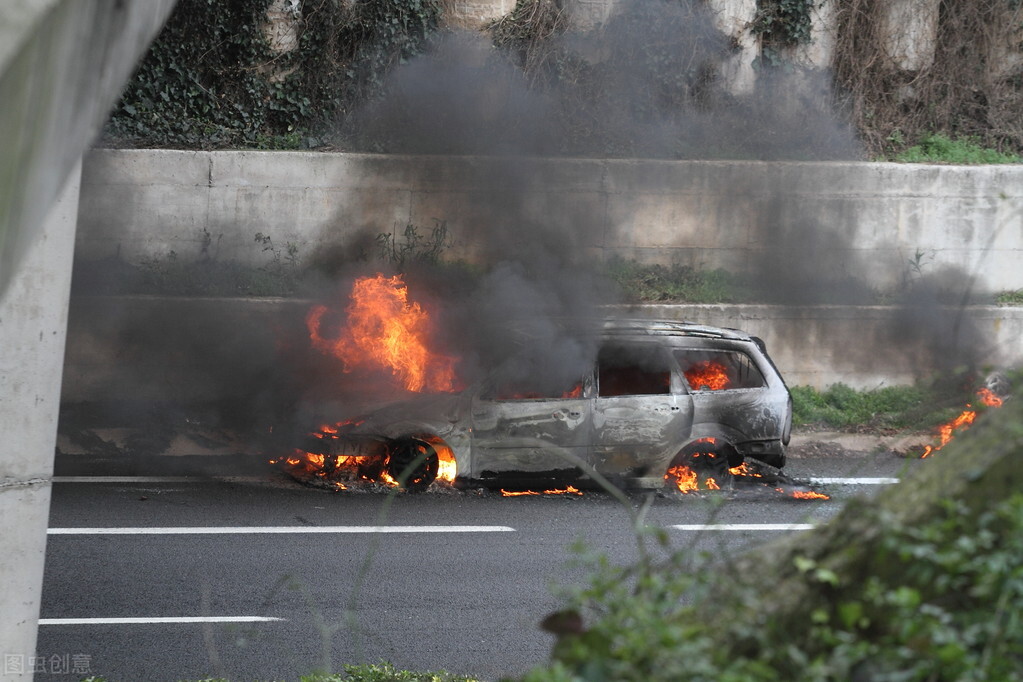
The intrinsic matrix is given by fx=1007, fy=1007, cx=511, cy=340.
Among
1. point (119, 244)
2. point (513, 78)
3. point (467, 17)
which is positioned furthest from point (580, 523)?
point (467, 17)

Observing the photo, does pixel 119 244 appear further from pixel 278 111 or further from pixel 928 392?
pixel 928 392

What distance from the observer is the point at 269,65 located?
15.0m

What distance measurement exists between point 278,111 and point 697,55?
6321 mm

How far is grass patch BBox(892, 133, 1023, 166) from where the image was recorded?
14.9 metres

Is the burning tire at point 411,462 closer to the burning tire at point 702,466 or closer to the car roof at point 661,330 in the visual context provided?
the car roof at point 661,330

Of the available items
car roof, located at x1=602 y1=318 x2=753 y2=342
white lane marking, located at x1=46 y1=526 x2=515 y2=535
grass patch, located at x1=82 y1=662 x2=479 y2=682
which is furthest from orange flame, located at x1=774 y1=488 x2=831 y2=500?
grass patch, located at x1=82 y1=662 x2=479 y2=682

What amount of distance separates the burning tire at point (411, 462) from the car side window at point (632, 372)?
162 centimetres

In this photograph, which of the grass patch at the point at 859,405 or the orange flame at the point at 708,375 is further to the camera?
the grass patch at the point at 859,405

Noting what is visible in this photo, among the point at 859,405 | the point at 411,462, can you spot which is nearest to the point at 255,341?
the point at 411,462

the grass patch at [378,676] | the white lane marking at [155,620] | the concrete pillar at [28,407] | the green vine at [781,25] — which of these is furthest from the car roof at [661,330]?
the green vine at [781,25]

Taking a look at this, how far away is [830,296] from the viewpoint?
13.0m

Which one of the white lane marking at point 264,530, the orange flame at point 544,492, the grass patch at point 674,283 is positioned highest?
the grass patch at point 674,283

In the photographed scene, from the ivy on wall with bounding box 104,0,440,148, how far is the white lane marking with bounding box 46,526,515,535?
25.4ft

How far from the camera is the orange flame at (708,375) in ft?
30.3
